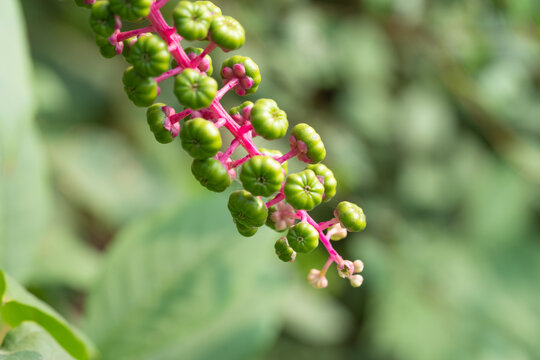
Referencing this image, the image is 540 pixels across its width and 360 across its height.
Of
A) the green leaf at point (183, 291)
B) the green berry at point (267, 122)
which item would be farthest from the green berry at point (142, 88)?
the green leaf at point (183, 291)

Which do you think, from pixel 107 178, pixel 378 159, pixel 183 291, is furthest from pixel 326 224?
pixel 378 159

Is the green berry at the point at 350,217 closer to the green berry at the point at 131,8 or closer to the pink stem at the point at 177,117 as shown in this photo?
the pink stem at the point at 177,117

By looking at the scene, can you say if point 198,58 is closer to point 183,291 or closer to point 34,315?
point 34,315

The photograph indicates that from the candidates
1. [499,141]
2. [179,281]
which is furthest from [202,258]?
[499,141]

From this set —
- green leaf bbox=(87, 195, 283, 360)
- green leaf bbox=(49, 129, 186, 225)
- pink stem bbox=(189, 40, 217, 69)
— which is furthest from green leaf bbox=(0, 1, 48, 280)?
green leaf bbox=(49, 129, 186, 225)

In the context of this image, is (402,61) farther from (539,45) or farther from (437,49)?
(539,45)
